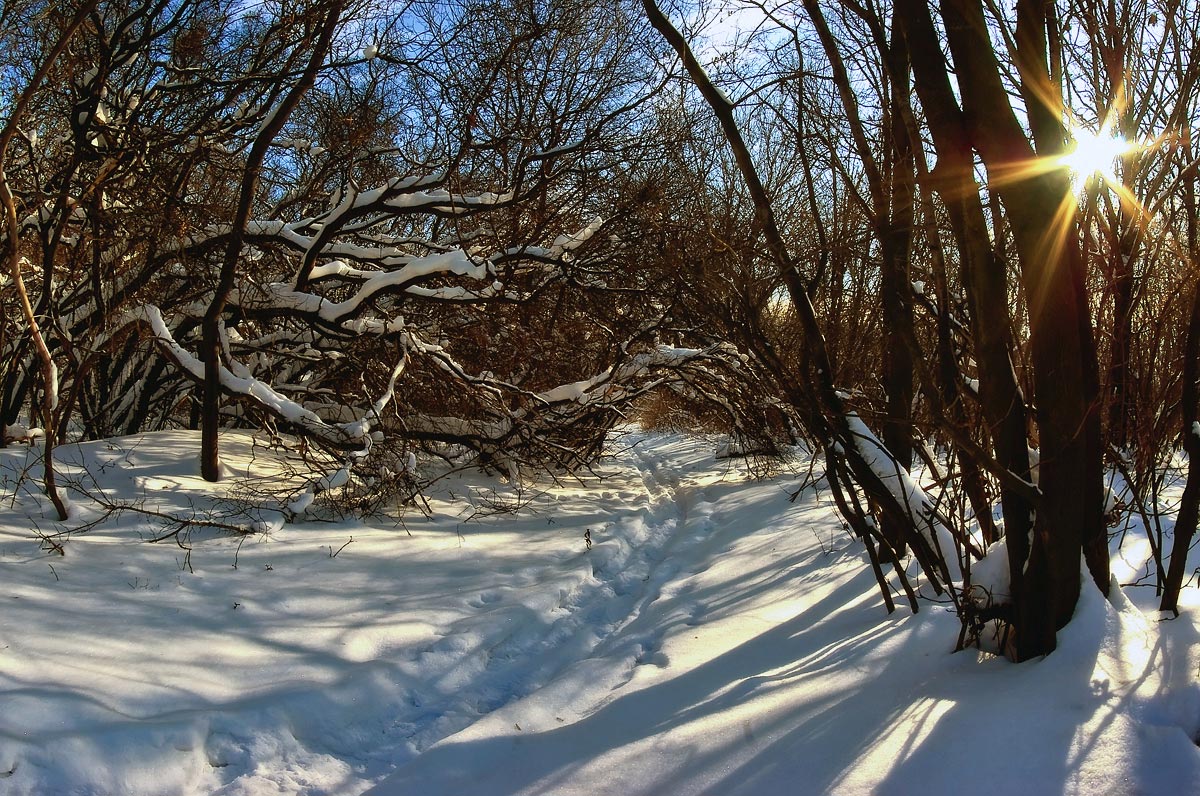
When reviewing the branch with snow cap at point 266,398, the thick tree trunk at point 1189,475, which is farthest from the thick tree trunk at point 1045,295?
the branch with snow cap at point 266,398

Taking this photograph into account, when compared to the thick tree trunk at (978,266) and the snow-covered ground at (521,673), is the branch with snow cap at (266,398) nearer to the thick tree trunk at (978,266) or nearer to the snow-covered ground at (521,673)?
the snow-covered ground at (521,673)

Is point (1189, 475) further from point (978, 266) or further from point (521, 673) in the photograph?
point (521, 673)

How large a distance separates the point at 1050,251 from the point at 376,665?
384cm

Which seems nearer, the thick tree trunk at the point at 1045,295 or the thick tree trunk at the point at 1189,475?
the thick tree trunk at the point at 1045,295

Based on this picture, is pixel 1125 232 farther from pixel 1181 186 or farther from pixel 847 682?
pixel 847 682

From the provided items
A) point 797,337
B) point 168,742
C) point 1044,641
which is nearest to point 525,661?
point 168,742

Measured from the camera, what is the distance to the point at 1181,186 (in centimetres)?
337

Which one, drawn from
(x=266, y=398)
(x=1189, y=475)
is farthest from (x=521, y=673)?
(x=266, y=398)

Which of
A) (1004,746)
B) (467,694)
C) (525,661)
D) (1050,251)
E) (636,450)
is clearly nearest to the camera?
(1004,746)

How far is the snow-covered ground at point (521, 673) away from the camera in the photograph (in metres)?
2.35

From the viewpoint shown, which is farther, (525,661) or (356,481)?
(356,481)

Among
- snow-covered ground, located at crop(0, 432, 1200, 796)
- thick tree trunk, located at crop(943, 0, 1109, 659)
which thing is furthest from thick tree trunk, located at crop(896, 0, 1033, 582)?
snow-covered ground, located at crop(0, 432, 1200, 796)

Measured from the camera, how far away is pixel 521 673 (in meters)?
4.38

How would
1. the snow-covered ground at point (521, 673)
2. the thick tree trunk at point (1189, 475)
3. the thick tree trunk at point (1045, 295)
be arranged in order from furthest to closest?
the thick tree trunk at point (1189, 475), the thick tree trunk at point (1045, 295), the snow-covered ground at point (521, 673)
